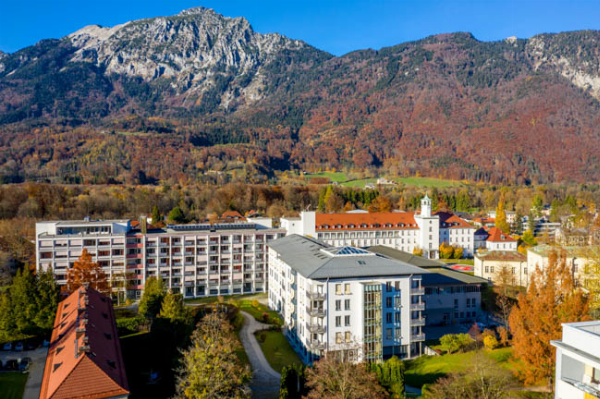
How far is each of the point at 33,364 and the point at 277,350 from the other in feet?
66.7

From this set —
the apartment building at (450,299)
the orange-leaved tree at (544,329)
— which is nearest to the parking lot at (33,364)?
the orange-leaved tree at (544,329)

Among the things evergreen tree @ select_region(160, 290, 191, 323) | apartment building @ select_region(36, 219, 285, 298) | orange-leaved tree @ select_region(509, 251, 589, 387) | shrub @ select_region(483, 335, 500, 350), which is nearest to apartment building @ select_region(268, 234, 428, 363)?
shrub @ select_region(483, 335, 500, 350)

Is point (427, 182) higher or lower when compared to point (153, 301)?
higher

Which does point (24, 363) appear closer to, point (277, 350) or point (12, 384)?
point (12, 384)

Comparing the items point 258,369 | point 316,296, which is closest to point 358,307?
point 316,296

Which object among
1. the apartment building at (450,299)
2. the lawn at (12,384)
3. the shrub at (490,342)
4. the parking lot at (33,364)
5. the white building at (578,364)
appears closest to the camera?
the white building at (578,364)

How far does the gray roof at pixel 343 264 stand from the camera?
36156mm

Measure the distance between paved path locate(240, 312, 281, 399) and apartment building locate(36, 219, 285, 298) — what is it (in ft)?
48.9

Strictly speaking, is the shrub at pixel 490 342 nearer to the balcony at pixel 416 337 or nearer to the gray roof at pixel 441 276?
the balcony at pixel 416 337

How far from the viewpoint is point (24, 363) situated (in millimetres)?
37406

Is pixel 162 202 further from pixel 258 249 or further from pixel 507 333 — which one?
pixel 507 333

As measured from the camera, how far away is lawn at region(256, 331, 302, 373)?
3788 cm

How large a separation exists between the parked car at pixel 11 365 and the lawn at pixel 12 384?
0.94m

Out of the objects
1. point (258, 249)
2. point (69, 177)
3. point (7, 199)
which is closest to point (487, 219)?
point (258, 249)
